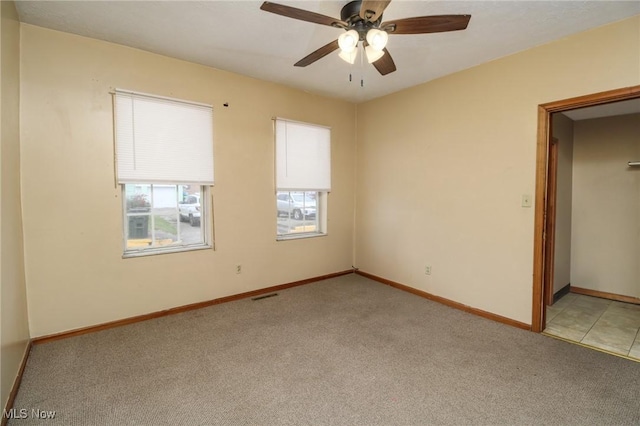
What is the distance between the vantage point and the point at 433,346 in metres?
2.60

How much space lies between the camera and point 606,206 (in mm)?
3900

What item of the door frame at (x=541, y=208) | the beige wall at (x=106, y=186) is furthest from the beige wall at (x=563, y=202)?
the beige wall at (x=106, y=186)

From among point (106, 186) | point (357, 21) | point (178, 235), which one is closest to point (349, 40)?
point (357, 21)

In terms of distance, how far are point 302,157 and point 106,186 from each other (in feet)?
7.33

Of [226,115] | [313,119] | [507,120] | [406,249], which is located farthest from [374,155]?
[226,115]

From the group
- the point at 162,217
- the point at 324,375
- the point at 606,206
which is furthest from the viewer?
the point at 606,206

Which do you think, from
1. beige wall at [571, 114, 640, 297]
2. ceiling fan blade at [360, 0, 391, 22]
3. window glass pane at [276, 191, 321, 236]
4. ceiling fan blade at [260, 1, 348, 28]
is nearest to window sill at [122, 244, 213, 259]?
window glass pane at [276, 191, 321, 236]

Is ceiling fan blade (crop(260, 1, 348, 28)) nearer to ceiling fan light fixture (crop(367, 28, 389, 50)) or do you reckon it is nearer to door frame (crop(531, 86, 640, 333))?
ceiling fan light fixture (crop(367, 28, 389, 50))

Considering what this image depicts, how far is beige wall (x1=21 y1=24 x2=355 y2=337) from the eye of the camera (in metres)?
2.54

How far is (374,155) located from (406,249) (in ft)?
4.67

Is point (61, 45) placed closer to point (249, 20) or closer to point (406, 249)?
point (249, 20)

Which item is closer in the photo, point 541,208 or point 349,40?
point 349,40

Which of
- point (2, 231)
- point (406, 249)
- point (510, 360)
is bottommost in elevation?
point (510, 360)

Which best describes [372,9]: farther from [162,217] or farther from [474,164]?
[162,217]
